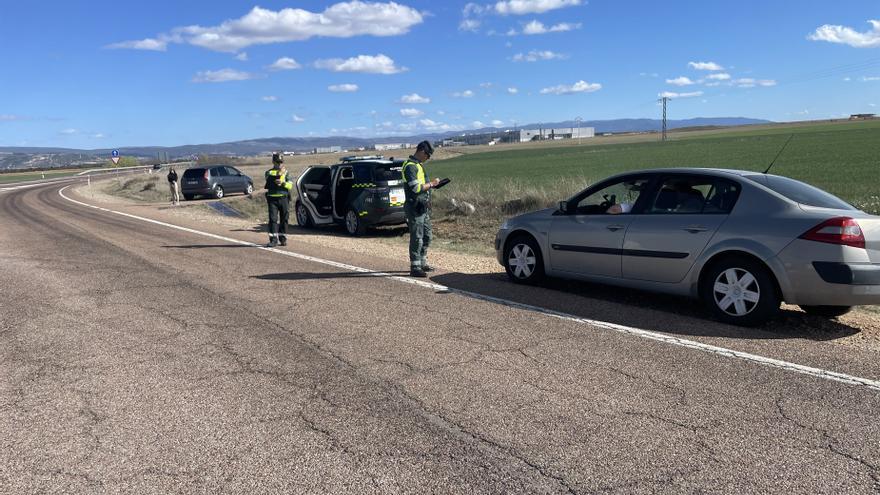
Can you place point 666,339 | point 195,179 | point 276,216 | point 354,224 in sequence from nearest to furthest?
point 666,339, point 276,216, point 354,224, point 195,179

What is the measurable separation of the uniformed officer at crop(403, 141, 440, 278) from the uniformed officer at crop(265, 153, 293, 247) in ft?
15.2

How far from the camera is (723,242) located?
6035mm

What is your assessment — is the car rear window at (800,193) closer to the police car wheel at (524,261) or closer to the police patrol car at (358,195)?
the police car wheel at (524,261)

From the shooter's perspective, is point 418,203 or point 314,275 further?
point 314,275

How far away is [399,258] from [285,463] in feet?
24.8

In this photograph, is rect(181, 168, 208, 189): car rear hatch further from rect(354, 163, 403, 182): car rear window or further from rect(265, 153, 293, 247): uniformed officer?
rect(265, 153, 293, 247): uniformed officer

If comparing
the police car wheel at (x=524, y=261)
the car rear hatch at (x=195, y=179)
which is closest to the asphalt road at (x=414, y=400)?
the police car wheel at (x=524, y=261)

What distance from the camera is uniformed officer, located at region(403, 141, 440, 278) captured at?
8.73 meters

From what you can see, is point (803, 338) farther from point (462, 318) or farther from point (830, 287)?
point (462, 318)

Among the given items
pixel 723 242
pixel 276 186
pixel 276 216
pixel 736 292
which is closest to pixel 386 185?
pixel 276 186

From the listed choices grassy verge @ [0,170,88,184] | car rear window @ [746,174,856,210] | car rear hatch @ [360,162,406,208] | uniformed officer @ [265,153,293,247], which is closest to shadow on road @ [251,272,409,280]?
uniformed officer @ [265,153,293,247]

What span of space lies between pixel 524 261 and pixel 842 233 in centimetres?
357

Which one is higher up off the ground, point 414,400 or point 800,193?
point 800,193

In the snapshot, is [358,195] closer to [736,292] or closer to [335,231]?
[335,231]
